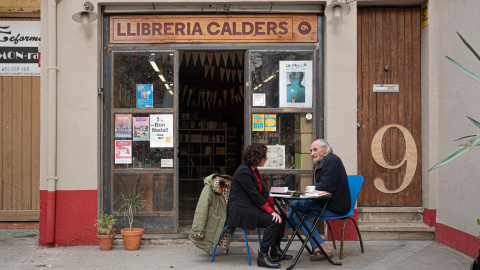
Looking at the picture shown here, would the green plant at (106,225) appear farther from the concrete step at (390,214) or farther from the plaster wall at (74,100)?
the concrete step at (390,214)

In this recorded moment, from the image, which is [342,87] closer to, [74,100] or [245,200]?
[245,200]

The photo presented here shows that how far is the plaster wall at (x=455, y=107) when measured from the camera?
5613 millimetres

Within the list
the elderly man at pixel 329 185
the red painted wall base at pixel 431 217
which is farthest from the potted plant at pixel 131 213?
the red painted wall base at pixel 431 217

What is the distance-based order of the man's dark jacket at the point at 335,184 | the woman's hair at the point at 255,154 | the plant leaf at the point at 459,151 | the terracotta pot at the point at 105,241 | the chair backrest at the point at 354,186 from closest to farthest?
the plant leaf at the point at 459,151 < the woman's hair at the point at 255,154 < the man's dark jacket at the point at 335,184 < the chair backrest at the point at 354,186 < the terracotta pot at the point at 105,241

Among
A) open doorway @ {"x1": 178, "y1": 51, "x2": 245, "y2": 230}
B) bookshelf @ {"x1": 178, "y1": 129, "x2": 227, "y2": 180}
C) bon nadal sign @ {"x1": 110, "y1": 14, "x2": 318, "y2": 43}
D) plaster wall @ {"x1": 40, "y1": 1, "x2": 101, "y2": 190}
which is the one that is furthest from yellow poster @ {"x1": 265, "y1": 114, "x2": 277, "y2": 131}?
bookshelf @ {"x1": 178, "y1": 129, "x2": 227, "y2": 180}

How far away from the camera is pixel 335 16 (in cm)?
616

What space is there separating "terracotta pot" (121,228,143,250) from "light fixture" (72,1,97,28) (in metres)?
2.80

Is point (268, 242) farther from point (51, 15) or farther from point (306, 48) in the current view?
point (51, 15)

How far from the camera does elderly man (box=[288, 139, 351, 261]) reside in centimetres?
543

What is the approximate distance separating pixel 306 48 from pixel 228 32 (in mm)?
1135

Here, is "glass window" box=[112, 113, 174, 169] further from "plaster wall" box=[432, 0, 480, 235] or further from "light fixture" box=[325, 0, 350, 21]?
"plaster wall" box=[432, 0, 480, 235]

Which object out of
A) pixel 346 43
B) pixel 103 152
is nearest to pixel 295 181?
pixel 346 43

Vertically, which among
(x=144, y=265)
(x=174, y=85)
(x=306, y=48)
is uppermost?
(x=306, y=48)

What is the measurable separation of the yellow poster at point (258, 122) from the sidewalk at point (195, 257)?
1.62 m
